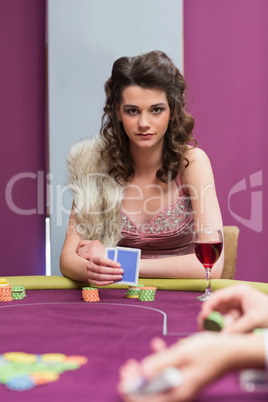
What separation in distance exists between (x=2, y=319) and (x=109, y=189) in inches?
43.1

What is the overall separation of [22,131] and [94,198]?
1.52 m

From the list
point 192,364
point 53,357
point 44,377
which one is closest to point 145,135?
point 53,357

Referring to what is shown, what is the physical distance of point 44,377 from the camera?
75cm

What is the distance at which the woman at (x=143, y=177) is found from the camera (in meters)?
2.22

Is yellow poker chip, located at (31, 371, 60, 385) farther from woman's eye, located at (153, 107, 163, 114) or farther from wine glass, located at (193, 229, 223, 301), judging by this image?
woman's eye, located at (153, 107, 163, 114)

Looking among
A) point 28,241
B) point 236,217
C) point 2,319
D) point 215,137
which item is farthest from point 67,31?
point 2,319

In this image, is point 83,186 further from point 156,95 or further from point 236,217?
point 236,217

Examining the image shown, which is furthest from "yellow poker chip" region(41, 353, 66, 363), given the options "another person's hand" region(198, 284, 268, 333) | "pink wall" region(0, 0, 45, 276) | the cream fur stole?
"pink wall" region(0, 0, 45, 276)

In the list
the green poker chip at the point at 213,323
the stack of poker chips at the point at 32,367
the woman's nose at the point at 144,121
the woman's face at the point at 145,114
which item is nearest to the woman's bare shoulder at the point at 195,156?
the woman's face at the point at 145,114

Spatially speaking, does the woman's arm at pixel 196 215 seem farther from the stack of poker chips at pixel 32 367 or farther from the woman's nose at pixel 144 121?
the stack of poker chips at pixel 32 367

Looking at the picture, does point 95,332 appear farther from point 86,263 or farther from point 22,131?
point 22,131

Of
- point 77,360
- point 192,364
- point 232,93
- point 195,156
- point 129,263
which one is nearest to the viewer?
point 192,364

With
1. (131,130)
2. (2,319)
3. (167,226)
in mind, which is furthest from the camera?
(167,226)

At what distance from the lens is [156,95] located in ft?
7.38
